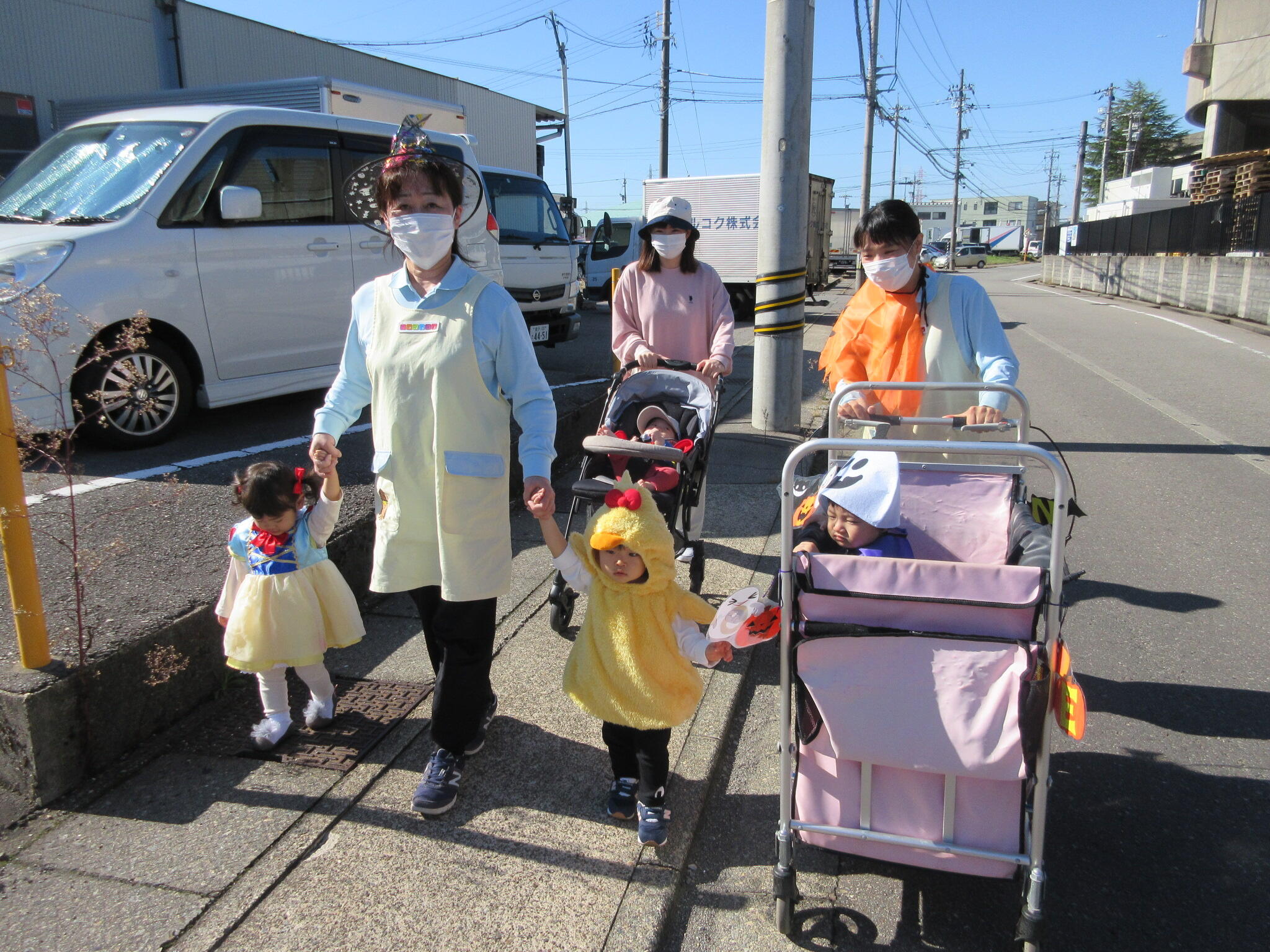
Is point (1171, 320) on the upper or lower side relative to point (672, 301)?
lower

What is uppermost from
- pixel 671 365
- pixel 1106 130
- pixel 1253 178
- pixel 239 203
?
pixel 1106 130

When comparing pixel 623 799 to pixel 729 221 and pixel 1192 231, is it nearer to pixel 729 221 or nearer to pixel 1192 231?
pixel 729 221

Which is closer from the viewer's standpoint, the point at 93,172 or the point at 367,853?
the point at 367,853

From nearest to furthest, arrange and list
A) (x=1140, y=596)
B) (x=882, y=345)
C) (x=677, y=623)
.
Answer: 1. (x=677, y=623)
2. (x=882, y=345)
3. (x=1140, y=596)

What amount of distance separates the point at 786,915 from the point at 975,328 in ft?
7.40

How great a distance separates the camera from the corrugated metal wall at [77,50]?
587 inches

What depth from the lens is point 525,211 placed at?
12.5 meters

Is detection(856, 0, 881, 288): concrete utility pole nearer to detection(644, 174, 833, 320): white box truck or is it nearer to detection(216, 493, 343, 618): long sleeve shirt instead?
detection(644, 174, 833, 320): white box truck

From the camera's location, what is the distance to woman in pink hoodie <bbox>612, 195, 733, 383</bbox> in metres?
4.63

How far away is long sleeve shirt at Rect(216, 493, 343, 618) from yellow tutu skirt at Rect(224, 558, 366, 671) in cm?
4

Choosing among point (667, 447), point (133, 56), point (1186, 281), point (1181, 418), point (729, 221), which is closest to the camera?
point (667, 447)

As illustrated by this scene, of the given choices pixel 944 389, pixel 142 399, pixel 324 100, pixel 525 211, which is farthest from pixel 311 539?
pixel 525 211

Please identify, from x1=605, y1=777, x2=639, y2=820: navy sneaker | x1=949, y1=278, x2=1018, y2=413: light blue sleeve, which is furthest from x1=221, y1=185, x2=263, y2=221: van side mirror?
x1=605, y1=777, x2=639, y2=820: navy sneaker

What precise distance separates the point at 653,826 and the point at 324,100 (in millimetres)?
8591
